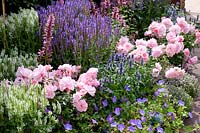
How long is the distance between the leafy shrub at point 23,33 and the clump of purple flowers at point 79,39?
12cm

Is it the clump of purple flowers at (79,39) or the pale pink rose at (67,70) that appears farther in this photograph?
the clump of purple flowers at (79,39)

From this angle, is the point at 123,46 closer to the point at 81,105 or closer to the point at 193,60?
the point at 193,60

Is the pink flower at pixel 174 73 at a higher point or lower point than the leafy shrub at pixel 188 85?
higher

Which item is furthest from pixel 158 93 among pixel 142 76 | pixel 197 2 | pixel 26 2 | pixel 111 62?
pixel 197 2

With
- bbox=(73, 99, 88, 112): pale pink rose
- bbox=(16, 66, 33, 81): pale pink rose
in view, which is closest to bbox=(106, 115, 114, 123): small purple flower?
bbox=(73, 99, 88, 112): pale pink rose

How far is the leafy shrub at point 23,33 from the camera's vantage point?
4602 mm

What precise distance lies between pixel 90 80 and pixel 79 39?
77 centimetres

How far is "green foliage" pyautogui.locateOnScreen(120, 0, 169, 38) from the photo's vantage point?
20.8 ft

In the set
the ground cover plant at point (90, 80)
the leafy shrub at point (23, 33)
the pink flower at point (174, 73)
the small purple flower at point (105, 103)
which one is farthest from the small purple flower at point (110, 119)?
the leafy shrub at point (23, 33)

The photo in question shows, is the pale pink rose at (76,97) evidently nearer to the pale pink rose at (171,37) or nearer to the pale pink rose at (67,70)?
the pale pink rose at (67,70)

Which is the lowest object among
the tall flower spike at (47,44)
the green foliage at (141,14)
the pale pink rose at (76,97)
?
the pale pink rose at (76,97)

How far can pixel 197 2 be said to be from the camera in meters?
11.9

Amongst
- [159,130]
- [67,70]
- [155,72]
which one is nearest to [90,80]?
[67,70]

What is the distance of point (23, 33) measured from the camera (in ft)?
15.3
